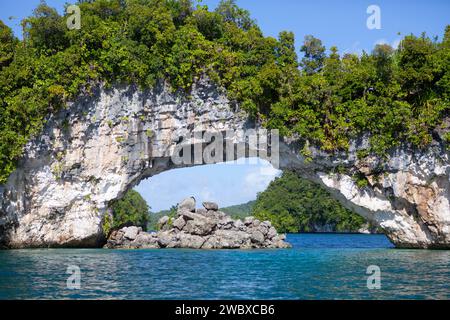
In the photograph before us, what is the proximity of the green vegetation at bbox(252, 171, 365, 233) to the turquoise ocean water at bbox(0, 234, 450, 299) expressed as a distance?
4135 centimetres

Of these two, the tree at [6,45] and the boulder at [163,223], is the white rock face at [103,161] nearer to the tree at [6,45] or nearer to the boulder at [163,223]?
the tree at [6,45]

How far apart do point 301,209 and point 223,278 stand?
4951 cm

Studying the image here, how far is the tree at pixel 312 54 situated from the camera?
76.9ft

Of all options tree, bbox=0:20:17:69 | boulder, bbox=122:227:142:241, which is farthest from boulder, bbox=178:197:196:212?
tree, bbox=0:20:17:69

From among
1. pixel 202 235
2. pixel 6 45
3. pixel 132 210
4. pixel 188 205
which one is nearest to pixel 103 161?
pixel 6 45

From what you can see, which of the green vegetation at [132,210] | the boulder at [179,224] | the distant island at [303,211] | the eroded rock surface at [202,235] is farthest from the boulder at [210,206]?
the distant island at [303,211]

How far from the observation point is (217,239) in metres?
26.1

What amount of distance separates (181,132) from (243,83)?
3487 millimetres

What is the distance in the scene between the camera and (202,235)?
2727 centimetres

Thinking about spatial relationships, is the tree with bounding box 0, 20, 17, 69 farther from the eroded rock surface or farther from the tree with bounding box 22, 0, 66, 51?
the eroded rock surface

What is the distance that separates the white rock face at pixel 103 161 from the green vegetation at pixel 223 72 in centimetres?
70

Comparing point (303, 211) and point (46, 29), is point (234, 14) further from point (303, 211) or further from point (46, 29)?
point (303, 211)

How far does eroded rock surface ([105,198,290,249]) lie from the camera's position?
25953 mm
